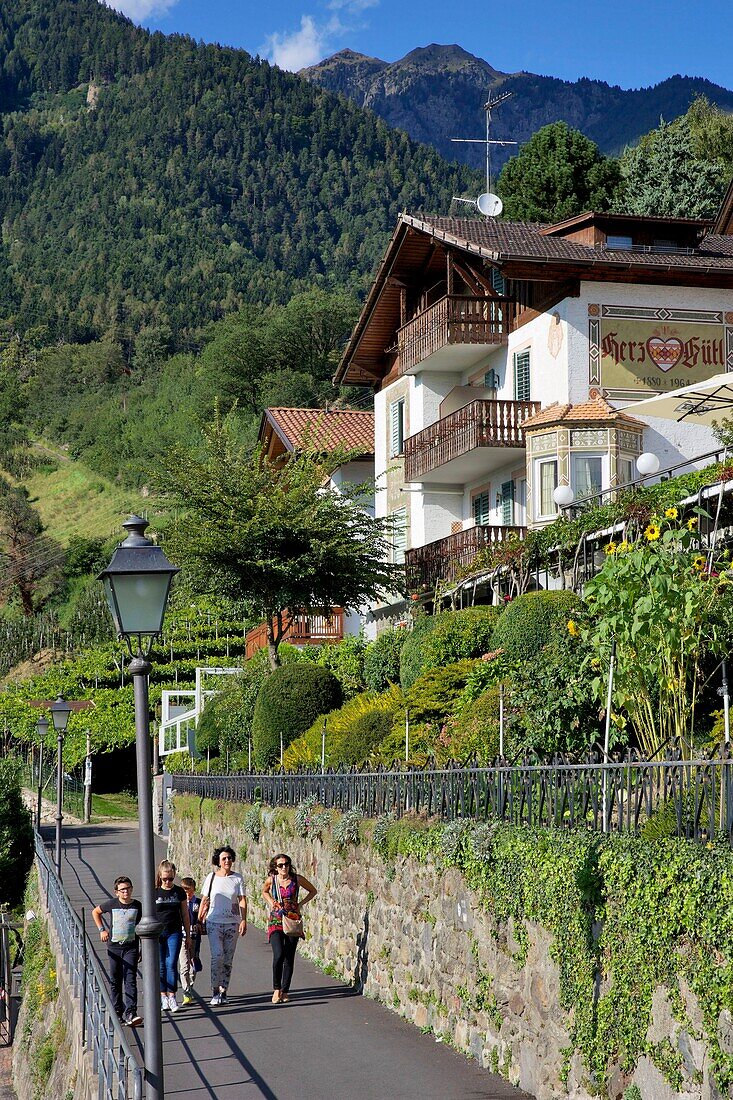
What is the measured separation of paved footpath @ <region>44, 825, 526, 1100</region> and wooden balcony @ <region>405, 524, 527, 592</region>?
1605 cm

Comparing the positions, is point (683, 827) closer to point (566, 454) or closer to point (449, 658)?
point (449, 658)

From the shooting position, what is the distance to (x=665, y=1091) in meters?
7.77

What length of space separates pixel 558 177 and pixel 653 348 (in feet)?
89.7

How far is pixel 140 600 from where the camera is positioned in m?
8.42

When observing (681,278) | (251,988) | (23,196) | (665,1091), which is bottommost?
(251,988)

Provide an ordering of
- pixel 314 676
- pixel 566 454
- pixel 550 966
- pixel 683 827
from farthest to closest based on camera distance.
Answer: pixel 566 454 → pixel 314 676 → pixel 550 966 → pixel 683 827

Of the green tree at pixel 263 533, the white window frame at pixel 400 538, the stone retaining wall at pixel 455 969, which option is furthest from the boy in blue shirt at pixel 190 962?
the white window frame at pixel 400 538

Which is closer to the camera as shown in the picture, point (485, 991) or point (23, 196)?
point (485, 991)

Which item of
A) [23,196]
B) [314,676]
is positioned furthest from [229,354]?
[23,196]

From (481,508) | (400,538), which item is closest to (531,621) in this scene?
(481,508)

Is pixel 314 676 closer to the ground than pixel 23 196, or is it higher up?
closer to the ground

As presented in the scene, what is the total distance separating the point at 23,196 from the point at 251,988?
624 feet

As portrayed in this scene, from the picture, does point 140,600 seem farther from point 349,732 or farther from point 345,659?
point 345,659

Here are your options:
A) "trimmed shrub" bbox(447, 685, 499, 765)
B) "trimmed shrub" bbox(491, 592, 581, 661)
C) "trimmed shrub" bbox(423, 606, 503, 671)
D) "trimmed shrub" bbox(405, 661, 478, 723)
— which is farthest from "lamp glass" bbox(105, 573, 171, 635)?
"trimmed shrub" bbox(423, 606, 503, 671)
